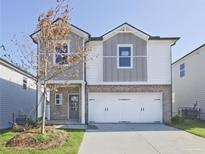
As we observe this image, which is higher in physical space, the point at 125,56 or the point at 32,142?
the point at 125,56

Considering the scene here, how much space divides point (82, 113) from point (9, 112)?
5.96 m

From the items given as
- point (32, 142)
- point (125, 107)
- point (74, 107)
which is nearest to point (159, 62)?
point (125, 107)

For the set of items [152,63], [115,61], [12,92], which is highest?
[115,61]

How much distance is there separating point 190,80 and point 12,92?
16342 mm

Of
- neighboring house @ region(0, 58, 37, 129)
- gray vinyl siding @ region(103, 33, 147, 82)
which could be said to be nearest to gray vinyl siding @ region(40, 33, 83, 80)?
gray vinyl siding @ region(103, 33, 147, 82)

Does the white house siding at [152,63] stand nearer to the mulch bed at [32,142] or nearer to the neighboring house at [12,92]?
the neighboring house at [12,92]

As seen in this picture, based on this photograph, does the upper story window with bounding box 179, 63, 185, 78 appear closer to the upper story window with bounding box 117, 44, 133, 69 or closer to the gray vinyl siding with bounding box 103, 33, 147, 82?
the gray vinyl siding with bounding box 103, 33, 147, 82

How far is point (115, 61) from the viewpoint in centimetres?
2422

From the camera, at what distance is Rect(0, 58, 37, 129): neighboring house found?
77.3ft

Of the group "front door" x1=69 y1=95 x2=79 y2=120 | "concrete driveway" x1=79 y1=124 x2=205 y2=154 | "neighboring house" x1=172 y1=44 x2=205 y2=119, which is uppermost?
"neighboring house" x1=172 y1=44 x2=205 y2=119

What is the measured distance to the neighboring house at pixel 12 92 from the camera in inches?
927

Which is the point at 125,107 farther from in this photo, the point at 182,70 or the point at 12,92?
the point at 182,70

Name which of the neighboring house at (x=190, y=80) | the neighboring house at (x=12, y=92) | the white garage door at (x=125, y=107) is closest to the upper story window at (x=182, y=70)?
the neighboring house at (x=190, y=80)

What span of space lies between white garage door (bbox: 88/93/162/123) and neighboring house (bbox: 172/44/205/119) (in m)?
5.46
